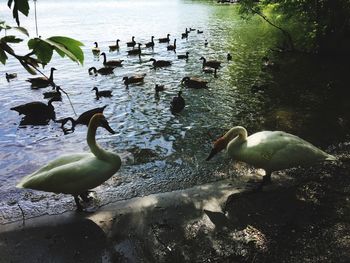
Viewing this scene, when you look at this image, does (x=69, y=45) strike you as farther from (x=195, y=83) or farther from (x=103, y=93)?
(x=195, y=83)

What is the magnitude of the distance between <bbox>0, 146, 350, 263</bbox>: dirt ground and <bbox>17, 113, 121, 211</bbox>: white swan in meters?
0.55

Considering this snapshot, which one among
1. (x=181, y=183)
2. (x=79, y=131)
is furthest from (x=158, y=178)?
(x=79, y=131)

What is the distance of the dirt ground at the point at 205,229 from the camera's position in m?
5.03

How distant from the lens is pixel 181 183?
782cm

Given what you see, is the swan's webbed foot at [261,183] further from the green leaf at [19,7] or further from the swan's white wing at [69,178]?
the green leaf at [19,7]

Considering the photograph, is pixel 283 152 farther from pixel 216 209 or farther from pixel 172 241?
pixel 172 241

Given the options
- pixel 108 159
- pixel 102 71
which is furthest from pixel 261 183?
pixel 102 71

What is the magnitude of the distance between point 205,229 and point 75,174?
229 centimetres

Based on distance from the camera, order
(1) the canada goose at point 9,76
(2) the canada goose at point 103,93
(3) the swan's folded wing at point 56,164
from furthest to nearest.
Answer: (1) the canada goose at point 9,76 < (2) the canada goose at point 103,93 < (3) the swan's folded wing at point 56,164

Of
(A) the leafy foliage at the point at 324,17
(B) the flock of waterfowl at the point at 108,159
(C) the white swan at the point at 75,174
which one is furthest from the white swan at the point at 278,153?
(A) the leafy foliage at the point at 324,17

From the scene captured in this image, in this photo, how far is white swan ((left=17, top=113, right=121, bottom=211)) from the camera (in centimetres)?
600

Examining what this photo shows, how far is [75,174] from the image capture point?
601 centimetres

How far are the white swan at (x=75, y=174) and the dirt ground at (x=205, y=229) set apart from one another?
0.55 metres

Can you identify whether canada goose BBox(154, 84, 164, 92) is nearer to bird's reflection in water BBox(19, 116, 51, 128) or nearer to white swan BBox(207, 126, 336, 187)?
bird's reflection in water BBox(19, 116, 51, 128)
